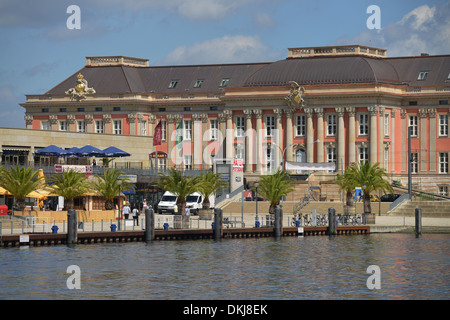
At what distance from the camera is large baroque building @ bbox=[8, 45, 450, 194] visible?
16325 centimetres

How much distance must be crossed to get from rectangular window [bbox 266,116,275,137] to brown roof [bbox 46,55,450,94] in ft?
15.7

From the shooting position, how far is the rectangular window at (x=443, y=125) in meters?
164

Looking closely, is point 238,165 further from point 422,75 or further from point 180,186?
point 422,75

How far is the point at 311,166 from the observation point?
159375 millimetres

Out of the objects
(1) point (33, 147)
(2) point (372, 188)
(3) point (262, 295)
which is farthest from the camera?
(1) point (33, 147)

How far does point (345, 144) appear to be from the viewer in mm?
164000

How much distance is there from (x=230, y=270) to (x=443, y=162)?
8642cm

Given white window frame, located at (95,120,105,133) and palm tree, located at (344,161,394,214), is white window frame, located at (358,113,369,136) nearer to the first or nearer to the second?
white window frame, located at (95,120,105,133)

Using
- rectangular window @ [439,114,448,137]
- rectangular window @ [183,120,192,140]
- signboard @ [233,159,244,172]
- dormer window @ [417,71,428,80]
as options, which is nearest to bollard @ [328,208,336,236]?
signboard @ [233,159,244,172]

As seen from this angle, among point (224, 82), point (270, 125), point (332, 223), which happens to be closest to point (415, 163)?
point (270, 125)
